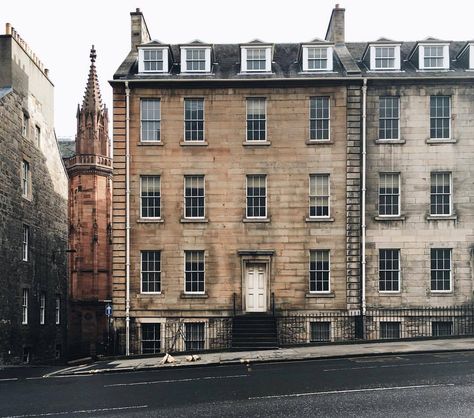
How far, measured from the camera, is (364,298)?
2995cm

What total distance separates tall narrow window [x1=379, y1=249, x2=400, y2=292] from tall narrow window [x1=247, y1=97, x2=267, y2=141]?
26.0 feet

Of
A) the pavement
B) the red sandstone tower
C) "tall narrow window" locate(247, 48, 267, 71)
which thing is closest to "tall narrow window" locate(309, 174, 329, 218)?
"tall narrow window" locate(247, 48, 267, 71)

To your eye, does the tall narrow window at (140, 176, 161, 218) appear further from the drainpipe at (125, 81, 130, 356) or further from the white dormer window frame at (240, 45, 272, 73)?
the white dormer window frame at (240, 45, 272, 73)

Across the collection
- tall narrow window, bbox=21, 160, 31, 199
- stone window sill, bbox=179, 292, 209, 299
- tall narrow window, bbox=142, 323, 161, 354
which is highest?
tall narrow window, bbox=21, 160, 31, 199

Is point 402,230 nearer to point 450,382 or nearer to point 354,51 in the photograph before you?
point 354,51

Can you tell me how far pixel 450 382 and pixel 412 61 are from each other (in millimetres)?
20229

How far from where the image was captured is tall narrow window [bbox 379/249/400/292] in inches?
1189

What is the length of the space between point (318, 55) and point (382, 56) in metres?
3.16

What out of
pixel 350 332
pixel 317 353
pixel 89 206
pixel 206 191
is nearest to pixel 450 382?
pixel 317 353

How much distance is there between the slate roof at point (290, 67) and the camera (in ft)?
102

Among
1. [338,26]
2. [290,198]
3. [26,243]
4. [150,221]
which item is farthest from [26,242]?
[338,26]

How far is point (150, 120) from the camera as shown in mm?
31000

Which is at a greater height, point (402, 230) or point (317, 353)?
point (402, 230)

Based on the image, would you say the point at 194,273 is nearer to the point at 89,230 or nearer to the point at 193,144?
the point at 193,144
